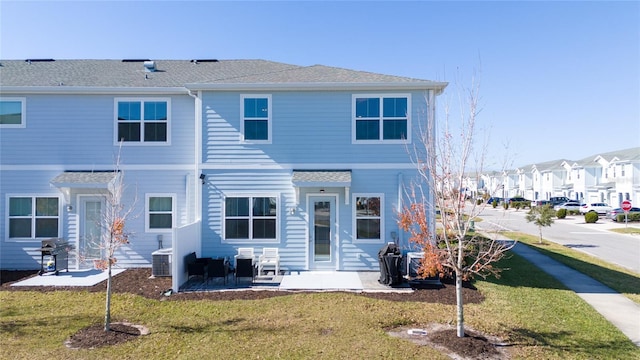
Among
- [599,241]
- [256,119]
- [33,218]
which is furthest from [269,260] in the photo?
[599,241]

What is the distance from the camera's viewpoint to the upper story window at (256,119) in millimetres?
10742

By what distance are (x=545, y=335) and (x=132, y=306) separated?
866 centimetres

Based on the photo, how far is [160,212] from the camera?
11.2 metres

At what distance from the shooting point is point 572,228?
27438 millimetres

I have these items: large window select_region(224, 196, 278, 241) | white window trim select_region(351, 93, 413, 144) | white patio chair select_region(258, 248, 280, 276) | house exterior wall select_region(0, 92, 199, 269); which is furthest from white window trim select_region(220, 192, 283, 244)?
white window trim select_region(351, 93, 413, 144)

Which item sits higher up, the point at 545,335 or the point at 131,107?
the point at 131,107

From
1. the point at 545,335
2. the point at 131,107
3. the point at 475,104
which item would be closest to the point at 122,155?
the point at 131,107

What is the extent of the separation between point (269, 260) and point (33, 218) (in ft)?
27.0

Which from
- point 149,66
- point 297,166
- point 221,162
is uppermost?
point 149,66

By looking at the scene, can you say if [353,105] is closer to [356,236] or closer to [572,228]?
[356,236]

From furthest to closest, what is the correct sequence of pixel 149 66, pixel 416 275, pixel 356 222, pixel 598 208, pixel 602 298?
1. pixel 598 208
2. pixel 149 66
3. pixel 356 222
4. pixel 416 275
5. pixel 602 298

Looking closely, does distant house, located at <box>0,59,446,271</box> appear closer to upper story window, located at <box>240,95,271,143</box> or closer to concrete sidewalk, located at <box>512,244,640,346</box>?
upper story window, located at <box>240,95,271,143</box>

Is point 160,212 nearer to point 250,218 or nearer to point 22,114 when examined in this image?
point 250,218

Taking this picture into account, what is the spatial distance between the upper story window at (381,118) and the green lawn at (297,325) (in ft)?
16.8
